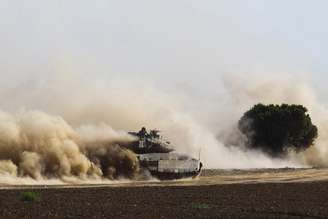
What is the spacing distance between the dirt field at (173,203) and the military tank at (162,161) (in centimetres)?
1372

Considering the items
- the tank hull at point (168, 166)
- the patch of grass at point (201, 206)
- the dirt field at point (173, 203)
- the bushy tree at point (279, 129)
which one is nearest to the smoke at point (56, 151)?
the tank hull at point (168, 166)

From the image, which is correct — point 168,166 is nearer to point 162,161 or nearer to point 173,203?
point 162,161

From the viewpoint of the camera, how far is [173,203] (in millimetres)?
36594

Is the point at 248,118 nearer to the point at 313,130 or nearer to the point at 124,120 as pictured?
the point at 313,130

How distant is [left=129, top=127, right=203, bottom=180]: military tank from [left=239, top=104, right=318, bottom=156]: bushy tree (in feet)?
131

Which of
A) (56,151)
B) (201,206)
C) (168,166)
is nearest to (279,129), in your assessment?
(168,166)

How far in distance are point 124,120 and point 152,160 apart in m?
27.7

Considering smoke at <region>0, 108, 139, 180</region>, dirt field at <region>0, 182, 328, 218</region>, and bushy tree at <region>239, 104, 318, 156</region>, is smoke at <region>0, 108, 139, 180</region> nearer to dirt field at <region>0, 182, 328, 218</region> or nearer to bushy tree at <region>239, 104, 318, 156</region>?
dirt field at <region>0, 182, 328, 218</region>

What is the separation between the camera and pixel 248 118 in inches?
4195

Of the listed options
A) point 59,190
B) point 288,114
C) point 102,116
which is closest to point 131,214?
point 59,190

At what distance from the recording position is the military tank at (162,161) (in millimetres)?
→ 62469

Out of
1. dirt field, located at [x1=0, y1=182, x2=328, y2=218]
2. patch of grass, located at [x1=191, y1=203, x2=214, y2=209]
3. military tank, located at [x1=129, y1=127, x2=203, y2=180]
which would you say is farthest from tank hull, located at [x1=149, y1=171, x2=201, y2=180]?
patch of grass, located at [x1=191, y1=203, x2=214, y2=209]

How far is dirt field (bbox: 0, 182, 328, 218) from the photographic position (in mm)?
30344

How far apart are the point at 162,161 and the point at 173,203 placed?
25665 mm
